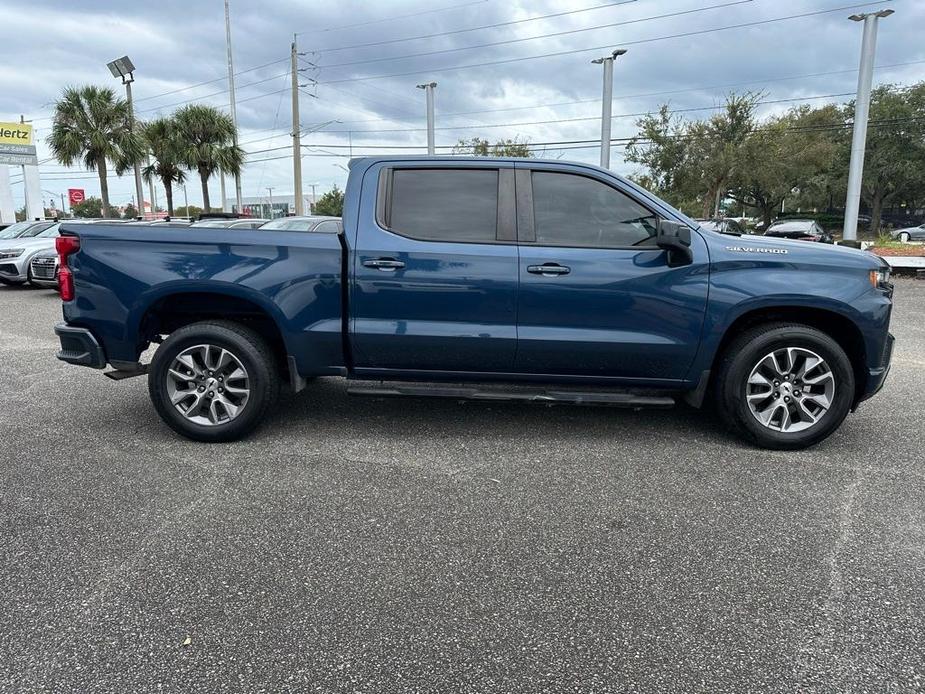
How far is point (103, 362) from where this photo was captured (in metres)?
4.52

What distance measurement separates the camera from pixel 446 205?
443cm

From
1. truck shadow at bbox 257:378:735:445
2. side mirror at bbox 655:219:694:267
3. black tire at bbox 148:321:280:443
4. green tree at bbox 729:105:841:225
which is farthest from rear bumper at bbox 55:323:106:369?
green tree at bbox 729:105:841:225

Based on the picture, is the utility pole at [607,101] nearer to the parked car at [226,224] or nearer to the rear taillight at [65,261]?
the parked car at [226,224]

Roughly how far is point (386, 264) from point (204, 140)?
3222 centimetres

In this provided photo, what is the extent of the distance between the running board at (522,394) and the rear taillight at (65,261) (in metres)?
2.01

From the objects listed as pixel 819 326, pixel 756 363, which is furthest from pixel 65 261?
pixel 819 326

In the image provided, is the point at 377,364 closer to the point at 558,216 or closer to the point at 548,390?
the point at 548,390

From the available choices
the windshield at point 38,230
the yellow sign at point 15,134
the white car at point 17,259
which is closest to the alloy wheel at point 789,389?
the white car at point 17,259

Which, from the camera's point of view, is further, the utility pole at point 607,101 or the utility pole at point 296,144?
the utility pole at point 296,144

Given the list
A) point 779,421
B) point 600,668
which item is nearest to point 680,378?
point 779,421

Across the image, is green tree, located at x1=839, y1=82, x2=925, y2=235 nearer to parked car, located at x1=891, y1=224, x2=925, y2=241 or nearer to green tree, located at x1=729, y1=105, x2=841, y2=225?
green tree, located at x1=729, y1=105, x2=841, y2=225

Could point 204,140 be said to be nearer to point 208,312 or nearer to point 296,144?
point 296,144

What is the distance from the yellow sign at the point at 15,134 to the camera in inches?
1399

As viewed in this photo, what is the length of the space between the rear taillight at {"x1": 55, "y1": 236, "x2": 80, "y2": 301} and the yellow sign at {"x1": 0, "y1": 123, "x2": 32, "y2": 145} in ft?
129
